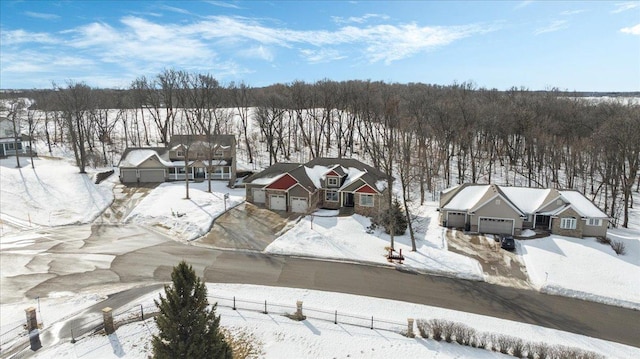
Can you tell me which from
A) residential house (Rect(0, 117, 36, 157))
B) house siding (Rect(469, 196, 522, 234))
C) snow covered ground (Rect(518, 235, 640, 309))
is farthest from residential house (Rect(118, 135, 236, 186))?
snow covered ground (Rect(518, 235, 640, 309))

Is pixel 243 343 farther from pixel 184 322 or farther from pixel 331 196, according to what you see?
pixel 331 196

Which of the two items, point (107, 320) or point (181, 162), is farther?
point (181, 162)

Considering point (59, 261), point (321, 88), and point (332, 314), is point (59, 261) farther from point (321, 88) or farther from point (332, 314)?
point (321, 88)

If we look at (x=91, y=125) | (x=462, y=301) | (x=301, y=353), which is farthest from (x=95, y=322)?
(x=91, y=125)

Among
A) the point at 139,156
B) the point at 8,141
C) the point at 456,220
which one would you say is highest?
the point at 8,141

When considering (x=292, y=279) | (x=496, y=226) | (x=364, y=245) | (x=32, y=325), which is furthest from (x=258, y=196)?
(x=32, y=325)

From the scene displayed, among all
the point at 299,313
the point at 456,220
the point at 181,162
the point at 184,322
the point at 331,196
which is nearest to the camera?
the point at 184,322

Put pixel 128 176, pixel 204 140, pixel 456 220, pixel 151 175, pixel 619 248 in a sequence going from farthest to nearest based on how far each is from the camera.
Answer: pixel 204 140 → pixel 151 175 → pixel 128 176 → pixel 456 220 → pixel 619 248
